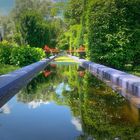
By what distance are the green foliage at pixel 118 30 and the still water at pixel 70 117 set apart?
35.6 ft

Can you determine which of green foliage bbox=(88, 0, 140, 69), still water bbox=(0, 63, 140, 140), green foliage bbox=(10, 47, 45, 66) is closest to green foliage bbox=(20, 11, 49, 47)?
green foliage bbox=(10, 47, 45, 66)

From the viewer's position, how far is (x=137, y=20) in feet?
79.7

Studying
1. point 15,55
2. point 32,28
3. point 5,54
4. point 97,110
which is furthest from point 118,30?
point 32,28

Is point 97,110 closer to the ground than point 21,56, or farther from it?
farther from it

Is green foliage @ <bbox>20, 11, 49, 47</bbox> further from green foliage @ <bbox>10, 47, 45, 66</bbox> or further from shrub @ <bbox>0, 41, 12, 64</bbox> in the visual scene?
shrub @ <bbox>0, 41, 12, 64</bbox>

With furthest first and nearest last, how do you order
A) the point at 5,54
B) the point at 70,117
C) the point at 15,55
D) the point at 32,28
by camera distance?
the point at 32,28, the point at 5,54, the point at 15,55, the point at 70,117

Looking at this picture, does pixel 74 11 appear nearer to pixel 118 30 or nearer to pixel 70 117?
pixel 118 30

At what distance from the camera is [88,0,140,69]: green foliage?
24047 mm

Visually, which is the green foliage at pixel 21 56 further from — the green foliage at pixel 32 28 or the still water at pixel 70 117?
the green foliage at pixel 32 28

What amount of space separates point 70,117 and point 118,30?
618 inches

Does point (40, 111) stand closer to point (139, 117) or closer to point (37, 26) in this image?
point (139, 117)

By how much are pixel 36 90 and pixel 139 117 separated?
663cm

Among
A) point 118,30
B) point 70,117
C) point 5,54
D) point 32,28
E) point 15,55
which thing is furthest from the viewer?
point 32,28

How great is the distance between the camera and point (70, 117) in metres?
9.23
